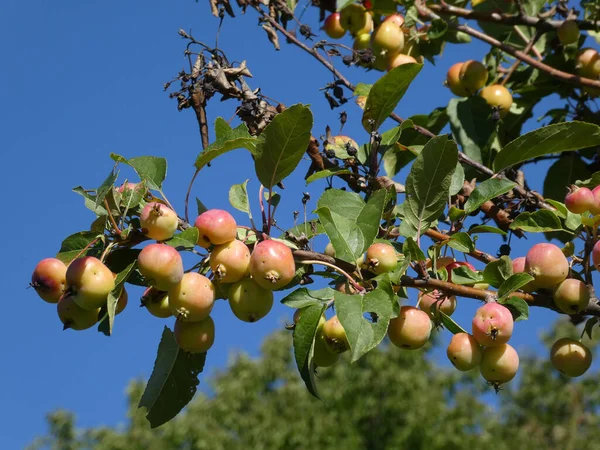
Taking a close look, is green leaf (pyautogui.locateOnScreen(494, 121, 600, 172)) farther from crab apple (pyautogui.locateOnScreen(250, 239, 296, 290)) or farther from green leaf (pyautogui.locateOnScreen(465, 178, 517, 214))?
crab apple (pyautogui.locateOnScreen(250, 239, 296, 290))

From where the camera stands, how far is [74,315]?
1498 mm

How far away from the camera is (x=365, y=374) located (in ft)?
53.3

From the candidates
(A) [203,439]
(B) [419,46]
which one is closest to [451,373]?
(A) [203,439]

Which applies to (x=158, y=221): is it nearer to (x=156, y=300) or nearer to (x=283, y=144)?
(x=156, y=300)

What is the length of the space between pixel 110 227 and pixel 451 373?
17.0 m

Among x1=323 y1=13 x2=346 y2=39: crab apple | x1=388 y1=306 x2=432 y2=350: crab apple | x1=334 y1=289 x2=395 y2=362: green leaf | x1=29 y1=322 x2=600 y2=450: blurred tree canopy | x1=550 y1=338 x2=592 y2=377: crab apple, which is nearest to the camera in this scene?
x1=334 y1=289 x2=395 y2=362: green leaf

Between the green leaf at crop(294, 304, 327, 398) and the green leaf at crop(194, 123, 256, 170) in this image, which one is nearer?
the green leaf at crop(294, 304, 327, 398)

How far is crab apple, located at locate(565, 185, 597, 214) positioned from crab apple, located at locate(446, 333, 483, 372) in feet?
1.23

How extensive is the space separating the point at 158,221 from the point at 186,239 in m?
0.06

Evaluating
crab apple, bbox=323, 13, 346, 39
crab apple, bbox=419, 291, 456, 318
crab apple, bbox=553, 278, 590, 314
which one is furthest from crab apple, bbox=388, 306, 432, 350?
crab apple, bbox=323, 13, 346, 39

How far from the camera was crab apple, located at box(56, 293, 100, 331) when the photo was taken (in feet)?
4.88

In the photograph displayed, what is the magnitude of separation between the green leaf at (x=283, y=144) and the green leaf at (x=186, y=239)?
0.23 m

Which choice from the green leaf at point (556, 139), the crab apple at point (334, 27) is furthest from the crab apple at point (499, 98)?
the green leaf at point (556, 139)

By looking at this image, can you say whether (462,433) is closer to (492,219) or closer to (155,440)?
(155,440)
